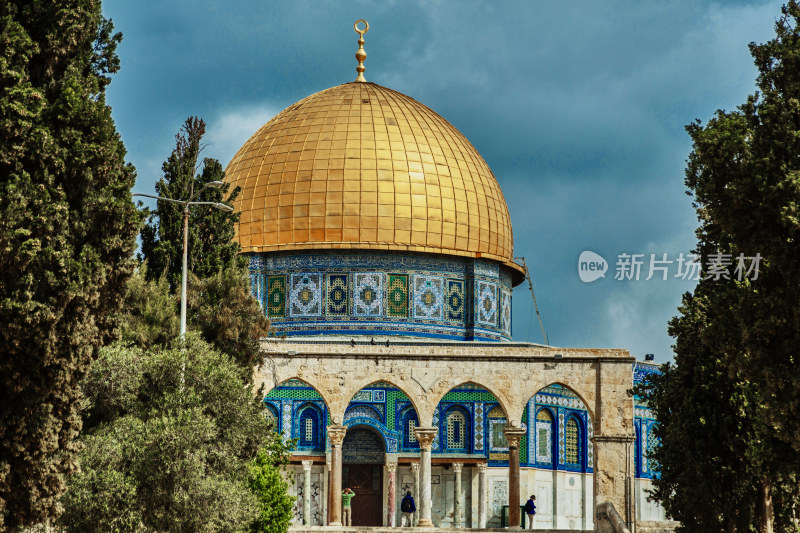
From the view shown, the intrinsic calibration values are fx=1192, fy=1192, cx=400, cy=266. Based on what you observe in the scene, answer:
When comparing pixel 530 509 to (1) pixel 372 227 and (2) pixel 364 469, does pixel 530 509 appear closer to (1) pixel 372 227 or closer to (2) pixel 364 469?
(2) pixel 364 469

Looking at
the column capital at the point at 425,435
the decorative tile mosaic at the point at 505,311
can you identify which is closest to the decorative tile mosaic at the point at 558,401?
the decorative tile mosaic at the point at 505,311

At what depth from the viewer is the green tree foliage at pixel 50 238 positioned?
10156 mm

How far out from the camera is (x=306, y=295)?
97.8 feet

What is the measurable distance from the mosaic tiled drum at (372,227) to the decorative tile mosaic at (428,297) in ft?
0.10

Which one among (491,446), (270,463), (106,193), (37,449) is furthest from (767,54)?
(491,446)

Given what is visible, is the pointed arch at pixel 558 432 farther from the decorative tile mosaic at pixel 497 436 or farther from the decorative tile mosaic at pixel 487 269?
the decorative tile mosaic at pixel 487 269

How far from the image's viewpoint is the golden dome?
30444 millimetres

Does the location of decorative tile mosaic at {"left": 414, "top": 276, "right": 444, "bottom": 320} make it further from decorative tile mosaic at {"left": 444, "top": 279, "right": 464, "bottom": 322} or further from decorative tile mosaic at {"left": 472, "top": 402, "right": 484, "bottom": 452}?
decorative tile mosaic at {"left": 472, "top": 402, "right": 484, "bottom": 452}

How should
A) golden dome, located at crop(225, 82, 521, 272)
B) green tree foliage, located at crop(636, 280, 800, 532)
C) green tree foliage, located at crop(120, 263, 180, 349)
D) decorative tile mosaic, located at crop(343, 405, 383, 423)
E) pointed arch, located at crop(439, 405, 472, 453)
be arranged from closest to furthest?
1. green tree foliage, located at crop(636, 280, 800, 532)
2. green tree foliage, located at crop(120, 263, 180, 349)
3. decorative tile mosaic, located at crop(343, 405, 383, 423)
4. pointed arch, located at crop(439, 405, 472, 453)
5. golden dome, located at crop(225, 82, 521, 272)

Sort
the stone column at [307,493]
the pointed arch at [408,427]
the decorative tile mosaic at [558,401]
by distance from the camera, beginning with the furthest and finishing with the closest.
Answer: the decorative tile mosaic at [558,401], the pointed arch at [408,427], the stone column at [307,493]

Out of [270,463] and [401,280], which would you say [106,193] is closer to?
[270,463]

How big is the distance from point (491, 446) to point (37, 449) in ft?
62.1

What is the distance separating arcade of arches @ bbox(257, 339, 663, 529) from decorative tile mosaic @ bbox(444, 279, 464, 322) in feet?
5.57

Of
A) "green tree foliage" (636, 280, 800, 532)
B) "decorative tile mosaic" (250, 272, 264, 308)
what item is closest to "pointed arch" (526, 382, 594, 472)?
"decorative tile mosaic" (250, 272, 264, 308)
